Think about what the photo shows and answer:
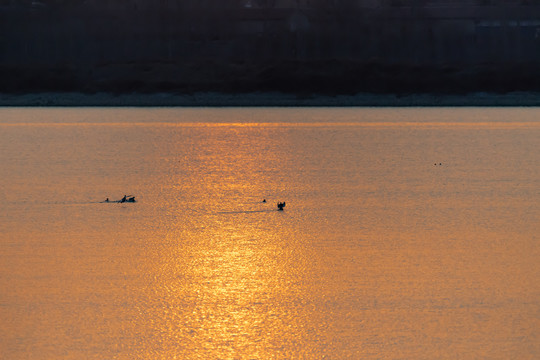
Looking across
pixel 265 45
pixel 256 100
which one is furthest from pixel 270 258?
pixel 265 45

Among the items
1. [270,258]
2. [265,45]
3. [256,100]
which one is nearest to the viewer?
[270,258]

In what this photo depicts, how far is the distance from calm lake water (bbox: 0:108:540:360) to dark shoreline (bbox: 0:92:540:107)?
37663 mm

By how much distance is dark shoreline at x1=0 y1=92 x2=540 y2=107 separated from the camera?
60.0 metres

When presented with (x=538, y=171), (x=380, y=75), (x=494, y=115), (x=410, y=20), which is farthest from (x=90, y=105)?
(x=538, y=171)

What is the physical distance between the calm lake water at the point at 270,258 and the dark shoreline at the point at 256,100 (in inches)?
1483

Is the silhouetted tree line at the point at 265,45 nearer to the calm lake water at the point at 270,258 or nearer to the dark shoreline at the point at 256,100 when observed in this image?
the dark shoreline at the point at 256,100

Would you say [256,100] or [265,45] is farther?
[265,45]

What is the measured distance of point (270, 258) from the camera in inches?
406

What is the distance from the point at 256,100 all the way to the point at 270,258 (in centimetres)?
5232

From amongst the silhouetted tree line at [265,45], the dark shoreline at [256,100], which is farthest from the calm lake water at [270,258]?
the silhouetted tree line at [265,45]

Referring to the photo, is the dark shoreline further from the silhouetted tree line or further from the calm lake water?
the calm lake water

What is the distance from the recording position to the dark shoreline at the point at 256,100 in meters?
60.0

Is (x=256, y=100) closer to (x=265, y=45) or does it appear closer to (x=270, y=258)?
(x=265, y=45)

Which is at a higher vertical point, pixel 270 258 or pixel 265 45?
pixel 270 258
